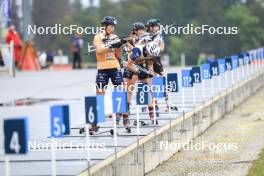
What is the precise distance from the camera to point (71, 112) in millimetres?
20750

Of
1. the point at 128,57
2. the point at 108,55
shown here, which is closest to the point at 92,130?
the point at 108,55

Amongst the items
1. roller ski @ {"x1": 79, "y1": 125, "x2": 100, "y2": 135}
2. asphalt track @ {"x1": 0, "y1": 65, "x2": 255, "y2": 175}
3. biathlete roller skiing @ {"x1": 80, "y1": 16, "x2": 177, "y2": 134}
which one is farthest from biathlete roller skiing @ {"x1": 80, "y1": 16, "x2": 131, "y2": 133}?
asphalt track @ {"x1": 0, "y1": 65, "x2": 255, "y2": 175}

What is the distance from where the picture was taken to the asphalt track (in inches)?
502

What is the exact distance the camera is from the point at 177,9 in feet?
433

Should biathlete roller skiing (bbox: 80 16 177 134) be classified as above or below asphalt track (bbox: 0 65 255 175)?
above

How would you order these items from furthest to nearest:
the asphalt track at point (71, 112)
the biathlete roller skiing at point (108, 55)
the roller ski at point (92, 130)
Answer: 1. the biathlete roller skiing at point (108, 55)
2. the roller ski at point (92, 130)
3. the asphalt track at point (71, 112)

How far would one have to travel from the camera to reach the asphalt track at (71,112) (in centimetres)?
1274

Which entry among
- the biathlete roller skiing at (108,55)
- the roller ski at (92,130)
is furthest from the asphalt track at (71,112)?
the biathlete roller skiing at (108,55)

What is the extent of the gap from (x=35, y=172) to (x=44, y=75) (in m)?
23.4

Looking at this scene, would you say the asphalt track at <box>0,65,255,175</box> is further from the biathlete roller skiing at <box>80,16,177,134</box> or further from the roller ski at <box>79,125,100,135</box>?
the biathlete roller skiing at <box>80,16,177,134</box>

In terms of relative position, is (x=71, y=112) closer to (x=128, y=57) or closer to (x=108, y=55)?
(x=128, y=57)

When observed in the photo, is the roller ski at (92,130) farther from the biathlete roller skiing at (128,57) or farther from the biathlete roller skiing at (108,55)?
the biathlete roller skiing at (108,55)

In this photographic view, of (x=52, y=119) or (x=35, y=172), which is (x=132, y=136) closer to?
(x=35, y=172)

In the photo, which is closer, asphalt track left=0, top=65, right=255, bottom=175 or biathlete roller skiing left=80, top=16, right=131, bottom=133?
asphalt track left=0, top=65, right=255, bottom=175
